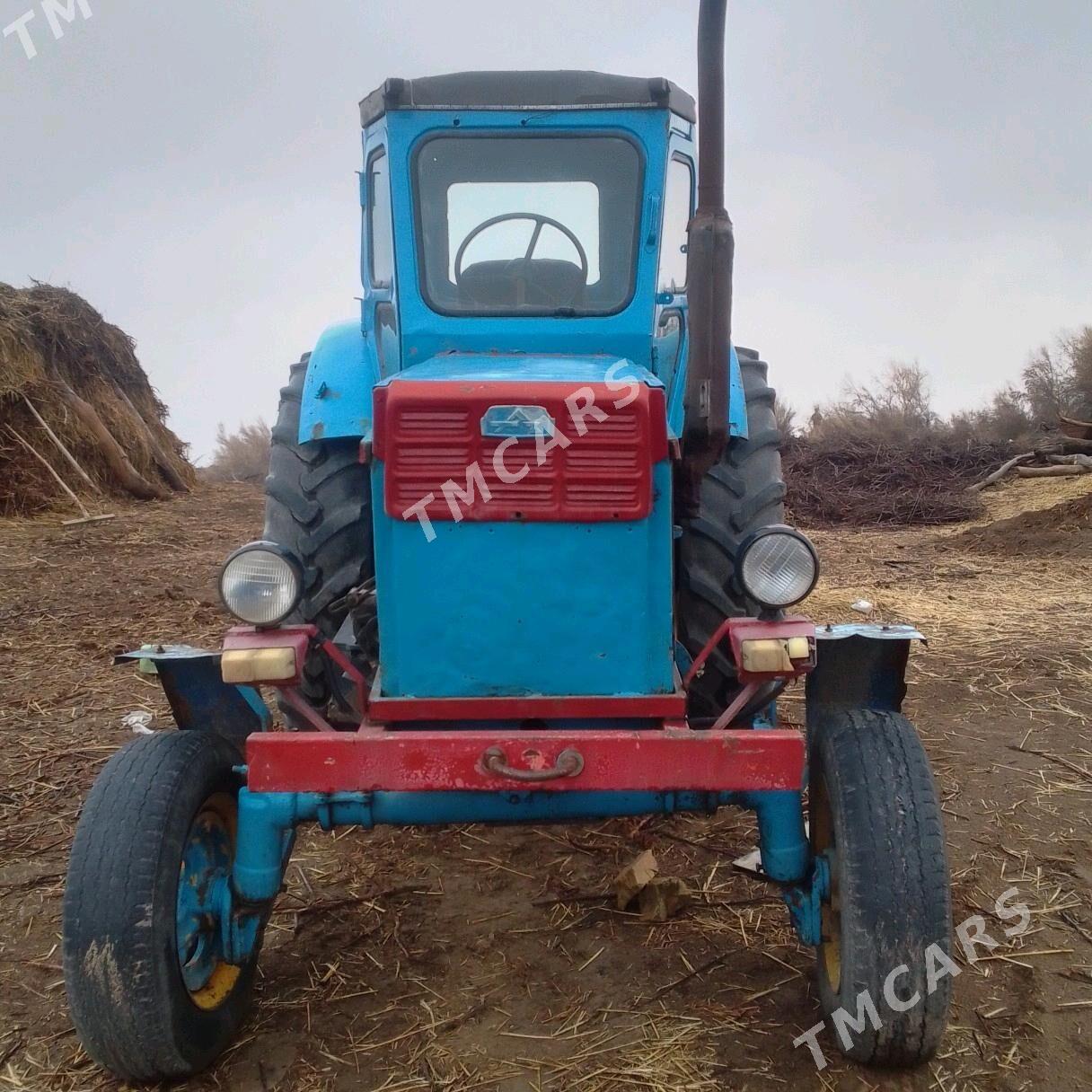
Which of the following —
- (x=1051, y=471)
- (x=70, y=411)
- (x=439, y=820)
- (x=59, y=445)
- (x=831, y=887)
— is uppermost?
(x=70, y=411)

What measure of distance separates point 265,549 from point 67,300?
15179 mm

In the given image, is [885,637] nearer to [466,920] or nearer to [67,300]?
Answer: [466,920]

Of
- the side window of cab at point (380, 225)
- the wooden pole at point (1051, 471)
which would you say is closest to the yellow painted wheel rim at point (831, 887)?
the side window of cab at point (380, 225)

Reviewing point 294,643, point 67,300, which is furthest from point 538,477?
point 67,300

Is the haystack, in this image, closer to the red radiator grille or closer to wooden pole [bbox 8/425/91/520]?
wooden pole [bbox 8/425/91/520]

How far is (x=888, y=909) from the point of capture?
237cm

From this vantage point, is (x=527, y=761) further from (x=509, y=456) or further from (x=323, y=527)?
(x=323, y=527)

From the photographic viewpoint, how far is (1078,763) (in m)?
4.45

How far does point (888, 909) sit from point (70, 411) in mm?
14452

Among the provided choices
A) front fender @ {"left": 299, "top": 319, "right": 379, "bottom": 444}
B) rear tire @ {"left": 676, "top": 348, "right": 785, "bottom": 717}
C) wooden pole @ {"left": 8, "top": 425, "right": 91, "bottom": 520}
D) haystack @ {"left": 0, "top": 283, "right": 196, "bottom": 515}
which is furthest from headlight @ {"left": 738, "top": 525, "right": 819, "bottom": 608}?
haystack @ {"left": 0, "top": 283, "right": 196, "bottom": 515}

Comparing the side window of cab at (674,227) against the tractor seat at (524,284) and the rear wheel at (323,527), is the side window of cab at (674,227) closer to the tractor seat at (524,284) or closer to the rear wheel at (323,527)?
the tractor seat at (524,284)

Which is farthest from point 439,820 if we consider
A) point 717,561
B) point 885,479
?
point 885,479

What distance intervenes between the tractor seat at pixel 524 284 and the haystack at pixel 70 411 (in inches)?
433

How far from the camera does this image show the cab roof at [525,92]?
11.0 feet
